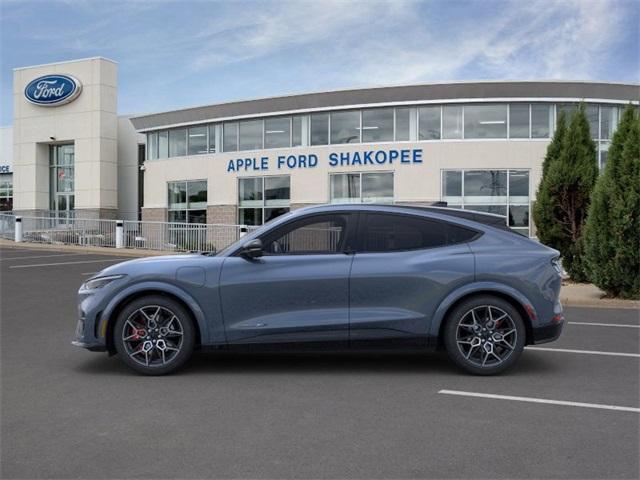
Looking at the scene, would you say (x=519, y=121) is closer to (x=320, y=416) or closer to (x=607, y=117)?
(x=607, y=117)

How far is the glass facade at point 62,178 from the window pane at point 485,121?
73.5 ft

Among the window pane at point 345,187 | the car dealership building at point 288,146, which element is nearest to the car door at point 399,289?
the car dealership building at point 288,146

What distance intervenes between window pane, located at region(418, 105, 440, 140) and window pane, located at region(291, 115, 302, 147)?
524 cm

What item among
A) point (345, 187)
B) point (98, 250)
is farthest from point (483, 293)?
point (345, 187)

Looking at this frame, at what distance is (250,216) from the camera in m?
29.5

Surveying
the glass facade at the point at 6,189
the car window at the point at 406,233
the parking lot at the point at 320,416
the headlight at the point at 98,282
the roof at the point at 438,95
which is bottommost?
the parking lot at the point at 320,416

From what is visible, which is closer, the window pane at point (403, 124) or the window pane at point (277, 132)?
the window pane at point (403, 124)

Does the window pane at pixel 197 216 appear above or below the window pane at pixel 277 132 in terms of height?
below

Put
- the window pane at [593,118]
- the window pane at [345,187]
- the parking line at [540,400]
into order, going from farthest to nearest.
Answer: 1. the window pane at [345,187]
2. the window pane at [593,118]
3. the parking line at [540,400]

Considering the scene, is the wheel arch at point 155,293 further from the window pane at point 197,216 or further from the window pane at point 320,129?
the window pane at point 197,216

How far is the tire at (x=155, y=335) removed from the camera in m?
6.13

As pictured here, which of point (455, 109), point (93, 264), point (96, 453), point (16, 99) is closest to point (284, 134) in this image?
point (455, 109)

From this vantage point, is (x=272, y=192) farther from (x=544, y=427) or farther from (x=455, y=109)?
(x=544, y=427)

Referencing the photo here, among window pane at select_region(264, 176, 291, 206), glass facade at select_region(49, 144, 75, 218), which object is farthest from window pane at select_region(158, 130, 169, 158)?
glass facade at select_region(49, 144, 75, 218)
